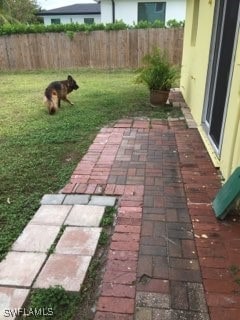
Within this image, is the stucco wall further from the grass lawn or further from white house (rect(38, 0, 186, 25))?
the grass lawn

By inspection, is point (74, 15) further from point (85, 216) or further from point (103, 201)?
point (85, 216)

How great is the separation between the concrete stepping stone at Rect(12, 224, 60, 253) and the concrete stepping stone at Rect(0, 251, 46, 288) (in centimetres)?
6

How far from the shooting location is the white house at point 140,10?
588 inches

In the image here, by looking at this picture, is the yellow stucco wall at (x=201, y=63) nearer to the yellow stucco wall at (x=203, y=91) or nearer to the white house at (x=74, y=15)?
the yellow stucco wall at (x=203, y=91)

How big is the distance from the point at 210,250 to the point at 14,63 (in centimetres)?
1235

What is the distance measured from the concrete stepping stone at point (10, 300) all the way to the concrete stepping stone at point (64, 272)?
100mm

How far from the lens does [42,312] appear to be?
5.75ft

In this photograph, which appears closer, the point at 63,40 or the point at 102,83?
the point at 102,83

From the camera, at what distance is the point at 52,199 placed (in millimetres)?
2951

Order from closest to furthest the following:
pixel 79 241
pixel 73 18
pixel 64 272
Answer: pixel 64 272 → pixel 79 241 → pixel 73 18

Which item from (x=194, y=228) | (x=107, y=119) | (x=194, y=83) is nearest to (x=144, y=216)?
(x=194, y=228)

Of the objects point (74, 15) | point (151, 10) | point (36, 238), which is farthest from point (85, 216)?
point (74, 15)

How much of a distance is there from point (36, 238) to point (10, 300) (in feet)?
1.98

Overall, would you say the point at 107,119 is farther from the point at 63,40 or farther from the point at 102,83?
the point at 63,40
